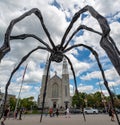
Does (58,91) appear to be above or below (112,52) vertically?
above

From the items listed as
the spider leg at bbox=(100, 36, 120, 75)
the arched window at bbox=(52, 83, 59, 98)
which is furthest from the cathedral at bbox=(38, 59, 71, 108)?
the spider leg at bbox=(100, 36, 120, 75)

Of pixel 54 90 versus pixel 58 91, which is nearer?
pixel 58 91

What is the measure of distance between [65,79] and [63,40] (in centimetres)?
8241

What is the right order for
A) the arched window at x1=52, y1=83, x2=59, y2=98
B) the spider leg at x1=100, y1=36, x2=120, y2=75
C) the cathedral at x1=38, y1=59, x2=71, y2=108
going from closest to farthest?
the spider leg at x1=100, y1=36, x2=120, y2=75, the cathedral at x1=38, y1=59, x2=71, y2=108, the arched window at x1=52, y1=83, x2=59, y2=98

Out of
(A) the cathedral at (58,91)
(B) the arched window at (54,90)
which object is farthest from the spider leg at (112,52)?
(B) the arched window at (54,90)

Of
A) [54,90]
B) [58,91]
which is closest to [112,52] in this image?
[58,91]

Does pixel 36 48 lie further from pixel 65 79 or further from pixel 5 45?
pixel 65 79

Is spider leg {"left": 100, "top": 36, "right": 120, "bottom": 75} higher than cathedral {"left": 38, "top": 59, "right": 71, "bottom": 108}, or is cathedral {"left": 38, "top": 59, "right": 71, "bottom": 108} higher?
cathedral {"left": 38, "top": 59, "right": 71, "bottom": 108}

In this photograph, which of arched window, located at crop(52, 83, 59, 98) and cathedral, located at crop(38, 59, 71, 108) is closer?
cathedral, located at crop(38, 59, 71, 108)

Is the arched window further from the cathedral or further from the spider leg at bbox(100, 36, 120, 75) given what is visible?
the spider leg at bbox(100, 36, 120, 75)

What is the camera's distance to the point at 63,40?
530cm

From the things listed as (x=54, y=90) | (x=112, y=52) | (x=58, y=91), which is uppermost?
(x=54, y=90)

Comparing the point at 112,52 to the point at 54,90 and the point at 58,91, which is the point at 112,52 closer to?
the point at 58,91

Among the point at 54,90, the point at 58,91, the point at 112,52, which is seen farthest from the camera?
the point at 54,90
